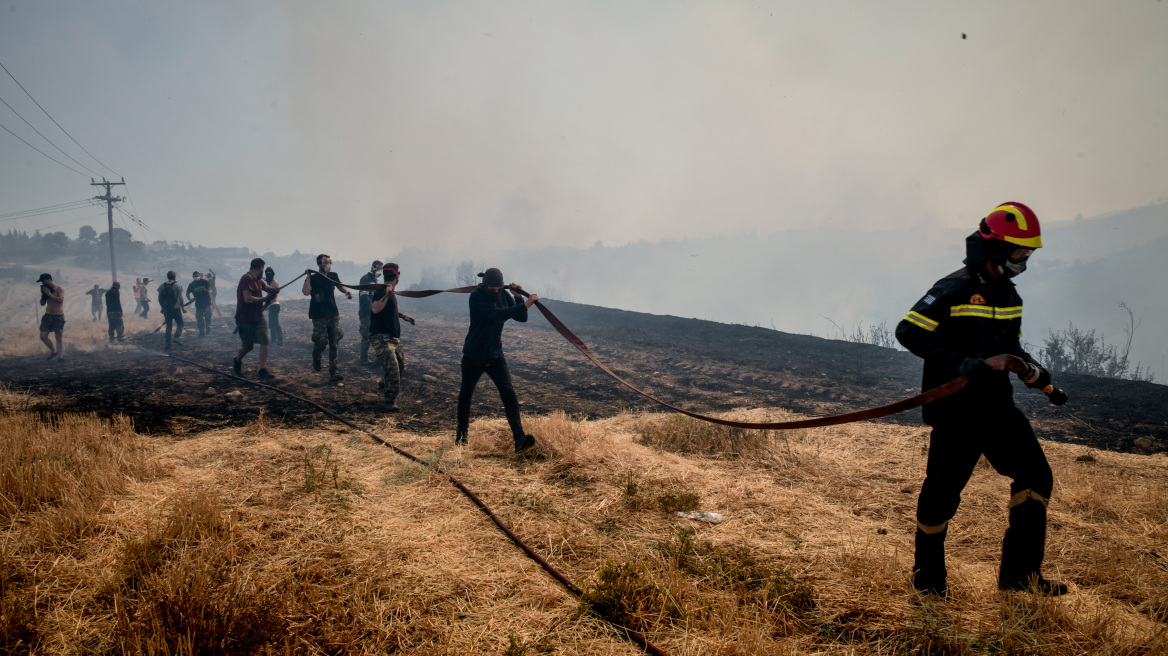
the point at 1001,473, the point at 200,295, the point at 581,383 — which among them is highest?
the point at 200,295

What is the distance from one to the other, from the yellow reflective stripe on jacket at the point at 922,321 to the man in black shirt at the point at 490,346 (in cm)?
362

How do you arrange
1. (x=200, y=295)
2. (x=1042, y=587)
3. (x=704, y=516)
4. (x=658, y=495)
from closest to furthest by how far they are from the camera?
(x=1042, y=587) < (x=704, y=516) < (x=658, y=495) < (x=200, y=295)

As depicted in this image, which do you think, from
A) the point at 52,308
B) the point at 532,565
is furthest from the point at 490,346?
A: the point at 52,308

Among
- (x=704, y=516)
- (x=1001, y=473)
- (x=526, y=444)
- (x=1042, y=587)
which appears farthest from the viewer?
(x=526, y=444)

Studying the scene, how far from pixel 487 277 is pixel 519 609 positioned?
12.2ft

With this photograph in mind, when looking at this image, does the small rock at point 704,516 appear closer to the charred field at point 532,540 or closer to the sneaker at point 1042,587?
the charred field at point 532,540

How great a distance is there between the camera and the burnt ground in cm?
752

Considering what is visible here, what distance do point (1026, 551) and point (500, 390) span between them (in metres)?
4.51

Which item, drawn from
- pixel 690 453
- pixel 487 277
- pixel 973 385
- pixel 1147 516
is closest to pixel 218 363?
pixel 487 277

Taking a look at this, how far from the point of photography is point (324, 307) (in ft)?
31.3

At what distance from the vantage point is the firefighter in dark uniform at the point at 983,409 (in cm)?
248

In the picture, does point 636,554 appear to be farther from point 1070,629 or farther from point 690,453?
point 690,453

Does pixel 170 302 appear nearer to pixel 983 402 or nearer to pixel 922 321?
pixel 922 321

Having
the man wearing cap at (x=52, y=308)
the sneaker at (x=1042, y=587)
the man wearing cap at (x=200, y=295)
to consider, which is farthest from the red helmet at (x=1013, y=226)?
the man wearing cap at (x=200, y=295)
